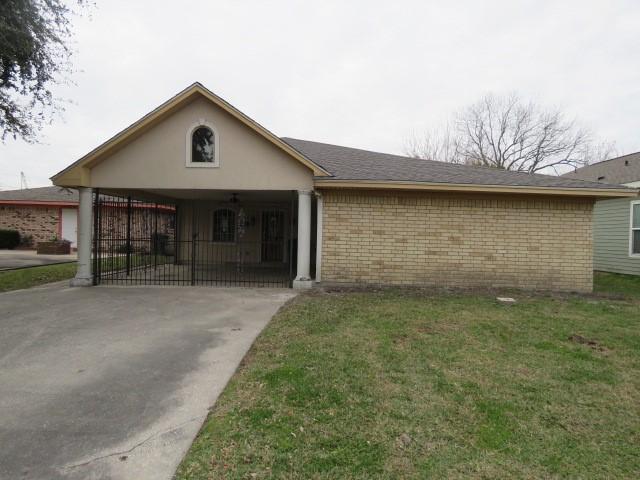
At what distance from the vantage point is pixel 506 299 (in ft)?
25.3

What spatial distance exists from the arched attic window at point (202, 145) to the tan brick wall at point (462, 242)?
3234mm

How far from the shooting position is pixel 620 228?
12.8 m

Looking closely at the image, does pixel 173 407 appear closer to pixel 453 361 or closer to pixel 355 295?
pixel 453 361

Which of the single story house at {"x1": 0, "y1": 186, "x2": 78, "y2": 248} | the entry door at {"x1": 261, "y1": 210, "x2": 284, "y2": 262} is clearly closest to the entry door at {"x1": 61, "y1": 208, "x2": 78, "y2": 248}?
the single story house at {"x1": 0, "y1": 186, "x2": 78, "y2": 248}

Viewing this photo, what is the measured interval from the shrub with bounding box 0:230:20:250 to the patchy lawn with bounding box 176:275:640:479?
21786 millimetres

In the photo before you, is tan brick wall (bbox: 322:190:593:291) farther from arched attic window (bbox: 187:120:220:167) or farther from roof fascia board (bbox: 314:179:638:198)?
arched attic window (bbox: 187:120:220:167)

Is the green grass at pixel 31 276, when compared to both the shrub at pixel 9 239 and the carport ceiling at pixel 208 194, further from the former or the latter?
the shrub at pixel 9 239

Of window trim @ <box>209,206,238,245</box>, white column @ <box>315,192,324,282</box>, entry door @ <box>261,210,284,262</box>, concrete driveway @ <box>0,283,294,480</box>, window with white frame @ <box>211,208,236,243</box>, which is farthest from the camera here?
entry door @ <box>261,210,284,262</box>

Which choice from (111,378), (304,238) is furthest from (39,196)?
(111,378)

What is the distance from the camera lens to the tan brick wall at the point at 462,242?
29.4ft

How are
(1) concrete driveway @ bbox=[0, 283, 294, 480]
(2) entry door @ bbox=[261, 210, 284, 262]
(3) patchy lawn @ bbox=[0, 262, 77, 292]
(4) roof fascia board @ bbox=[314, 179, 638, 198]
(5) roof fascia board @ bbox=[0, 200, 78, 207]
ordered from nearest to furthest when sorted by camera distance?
(1) concrete driveway @ bbox=[0, 283, 294, 480] → (4) roof fascia board @ bbox=[314, 179, 638, 198] → (3) patchy lawn @ bbox=[0, 262, 77, 292] → (2) entry door @ bbox=[261, 210, 284, 262] → (5) roof fascia board @ bbox=[0, 200, 78, 207]

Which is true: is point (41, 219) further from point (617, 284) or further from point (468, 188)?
point (617, 284)

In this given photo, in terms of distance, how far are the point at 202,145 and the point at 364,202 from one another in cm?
400

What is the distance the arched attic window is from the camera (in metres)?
8.56
